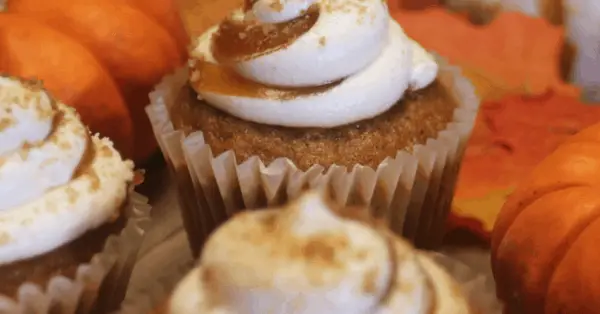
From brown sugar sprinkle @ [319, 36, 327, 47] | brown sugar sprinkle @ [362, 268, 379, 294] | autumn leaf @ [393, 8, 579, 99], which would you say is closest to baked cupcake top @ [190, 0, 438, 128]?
brown sugar sprinkle @ [319, 36, 327, 47]

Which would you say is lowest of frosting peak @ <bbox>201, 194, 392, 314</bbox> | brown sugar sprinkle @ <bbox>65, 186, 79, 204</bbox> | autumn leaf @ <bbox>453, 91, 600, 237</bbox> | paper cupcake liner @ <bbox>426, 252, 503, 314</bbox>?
autumn leaf @ <bbox>453, 91, 600, 237</bbox>

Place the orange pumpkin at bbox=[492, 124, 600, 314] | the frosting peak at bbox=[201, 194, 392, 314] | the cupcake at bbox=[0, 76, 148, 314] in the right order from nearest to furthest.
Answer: the frosting peak at bbox=[201, 194, 392, 314] < the cupcake at bbox=[0, 76, 148, 314] < the orange pumpkin at bbox=[492, 124, 600, 314]

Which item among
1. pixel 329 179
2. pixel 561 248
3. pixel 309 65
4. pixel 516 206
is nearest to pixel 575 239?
pixel 561 248

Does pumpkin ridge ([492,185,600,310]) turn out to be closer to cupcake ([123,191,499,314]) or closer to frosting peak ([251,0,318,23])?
cupcake ([123,191,499,314])

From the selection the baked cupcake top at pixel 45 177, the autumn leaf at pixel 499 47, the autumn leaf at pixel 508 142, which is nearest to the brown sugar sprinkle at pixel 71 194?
the baked cupcake top at pixel 45 177

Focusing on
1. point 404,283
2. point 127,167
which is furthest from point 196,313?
point 127,167

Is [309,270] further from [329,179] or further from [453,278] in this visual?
[329,179]

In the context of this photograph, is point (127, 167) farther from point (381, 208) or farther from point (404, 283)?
point (404, 283)
